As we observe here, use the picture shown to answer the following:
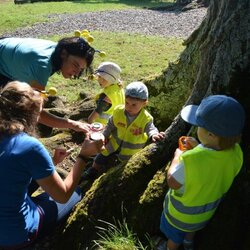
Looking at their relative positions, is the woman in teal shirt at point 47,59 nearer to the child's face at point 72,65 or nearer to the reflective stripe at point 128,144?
the child's face at point 72,65

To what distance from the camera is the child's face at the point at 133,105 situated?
15.3 feet

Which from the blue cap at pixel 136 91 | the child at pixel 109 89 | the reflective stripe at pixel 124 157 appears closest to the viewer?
the blue cap at pixel 136 91

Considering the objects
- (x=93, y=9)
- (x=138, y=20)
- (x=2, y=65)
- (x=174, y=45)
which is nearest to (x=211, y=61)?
(x=2, y=65)

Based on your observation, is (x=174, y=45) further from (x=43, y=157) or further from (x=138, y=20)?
(x=43, y=157)

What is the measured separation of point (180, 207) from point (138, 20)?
63.9 feet

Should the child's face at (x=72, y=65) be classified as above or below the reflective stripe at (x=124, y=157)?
above

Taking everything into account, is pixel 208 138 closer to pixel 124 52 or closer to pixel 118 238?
pixel 118 238

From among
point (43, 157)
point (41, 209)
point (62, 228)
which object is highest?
point (43, 157)

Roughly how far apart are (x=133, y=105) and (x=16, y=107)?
5.87 feet

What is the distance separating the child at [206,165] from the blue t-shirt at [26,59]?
182 centimetres

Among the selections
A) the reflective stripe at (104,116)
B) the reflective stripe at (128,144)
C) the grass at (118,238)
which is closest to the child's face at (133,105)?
the reflective stripe at (128,144)

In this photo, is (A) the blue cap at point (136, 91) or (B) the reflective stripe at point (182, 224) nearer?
(B) the reflective stripe at point (182, 224)

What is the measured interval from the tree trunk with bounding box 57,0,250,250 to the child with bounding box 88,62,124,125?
1.30 metres

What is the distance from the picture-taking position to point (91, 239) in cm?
402
